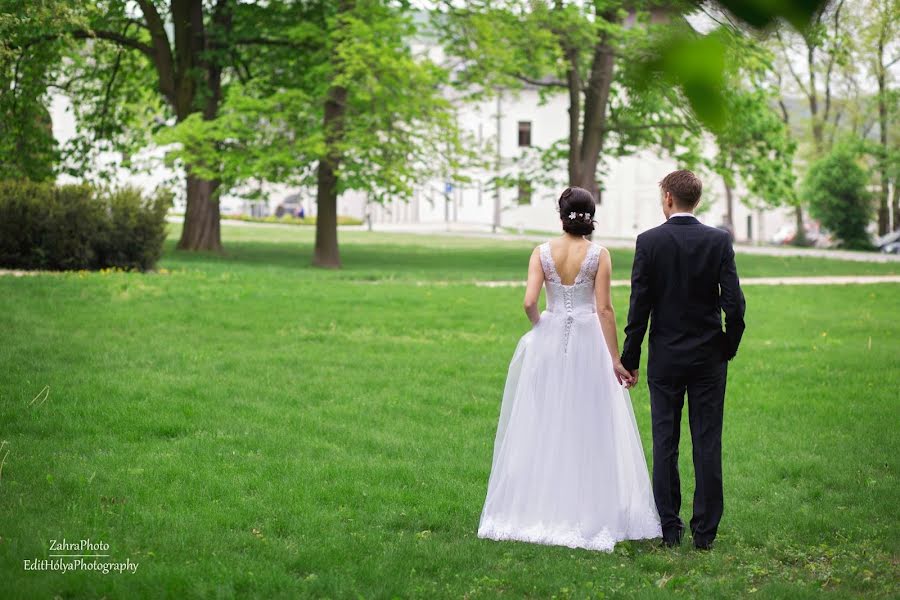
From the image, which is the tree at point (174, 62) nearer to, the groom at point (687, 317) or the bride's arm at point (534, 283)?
the bride's arm at point (534, 283)

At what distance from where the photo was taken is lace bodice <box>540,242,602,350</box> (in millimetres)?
6195

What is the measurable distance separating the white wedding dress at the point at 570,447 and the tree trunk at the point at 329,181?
2067 cm

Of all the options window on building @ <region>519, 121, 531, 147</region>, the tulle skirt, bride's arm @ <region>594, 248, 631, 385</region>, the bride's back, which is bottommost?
the tulle skirt

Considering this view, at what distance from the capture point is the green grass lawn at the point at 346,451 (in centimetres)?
550

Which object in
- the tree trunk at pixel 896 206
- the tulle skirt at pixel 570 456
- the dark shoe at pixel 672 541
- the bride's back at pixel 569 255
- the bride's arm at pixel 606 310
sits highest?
the tree trunk at pixel 896 206

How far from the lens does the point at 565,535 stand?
612cm

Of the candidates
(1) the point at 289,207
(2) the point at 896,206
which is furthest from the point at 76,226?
(1) the point at 289,207

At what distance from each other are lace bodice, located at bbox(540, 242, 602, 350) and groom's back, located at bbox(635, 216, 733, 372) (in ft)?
1.53

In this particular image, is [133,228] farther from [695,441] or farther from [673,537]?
[695,441]

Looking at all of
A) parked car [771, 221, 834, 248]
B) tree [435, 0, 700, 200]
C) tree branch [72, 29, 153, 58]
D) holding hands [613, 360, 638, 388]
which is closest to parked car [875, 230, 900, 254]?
parked car [771, 221, 834, 248]

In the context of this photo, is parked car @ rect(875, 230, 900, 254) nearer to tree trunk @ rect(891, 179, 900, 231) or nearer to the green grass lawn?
tree trunk @ rect(891, 179, 900, 231)

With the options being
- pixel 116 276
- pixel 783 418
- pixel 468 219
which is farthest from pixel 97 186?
pixel 468 219

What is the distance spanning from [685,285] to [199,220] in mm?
25652

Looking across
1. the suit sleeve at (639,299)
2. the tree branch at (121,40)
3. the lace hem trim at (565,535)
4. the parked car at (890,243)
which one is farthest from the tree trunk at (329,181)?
the parked car at (890,243)
